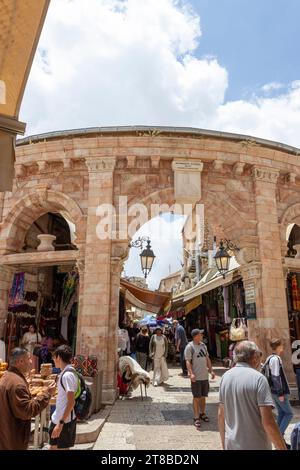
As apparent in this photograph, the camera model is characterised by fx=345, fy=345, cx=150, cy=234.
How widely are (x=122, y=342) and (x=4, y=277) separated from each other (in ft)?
12.0

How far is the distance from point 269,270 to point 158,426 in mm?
4624

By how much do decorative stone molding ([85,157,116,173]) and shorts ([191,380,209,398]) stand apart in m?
5.28

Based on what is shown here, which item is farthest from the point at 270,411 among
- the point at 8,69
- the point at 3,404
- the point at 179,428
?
the point at 8,69

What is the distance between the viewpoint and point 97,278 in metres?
7.92

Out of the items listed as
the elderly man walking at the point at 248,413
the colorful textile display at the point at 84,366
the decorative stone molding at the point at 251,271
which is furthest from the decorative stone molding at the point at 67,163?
the elderly man walking at the point at 248,413

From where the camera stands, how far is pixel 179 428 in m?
5.53

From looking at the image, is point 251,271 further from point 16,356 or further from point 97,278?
point 16,356

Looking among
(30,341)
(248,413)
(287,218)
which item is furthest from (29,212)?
(248,413)

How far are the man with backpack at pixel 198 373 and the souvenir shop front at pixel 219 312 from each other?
2.61 metres

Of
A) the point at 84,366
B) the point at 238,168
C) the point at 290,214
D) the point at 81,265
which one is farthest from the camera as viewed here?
the point at 290,214

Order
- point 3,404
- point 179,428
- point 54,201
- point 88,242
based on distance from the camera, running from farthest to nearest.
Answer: point 54,201, point 88,242, point 179,428, point 3,404

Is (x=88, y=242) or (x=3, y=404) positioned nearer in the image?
(x=3, y=404)

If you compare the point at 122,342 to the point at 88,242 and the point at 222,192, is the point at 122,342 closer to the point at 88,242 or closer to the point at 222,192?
the point at 88,242

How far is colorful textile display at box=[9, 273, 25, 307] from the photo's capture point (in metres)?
9.44
